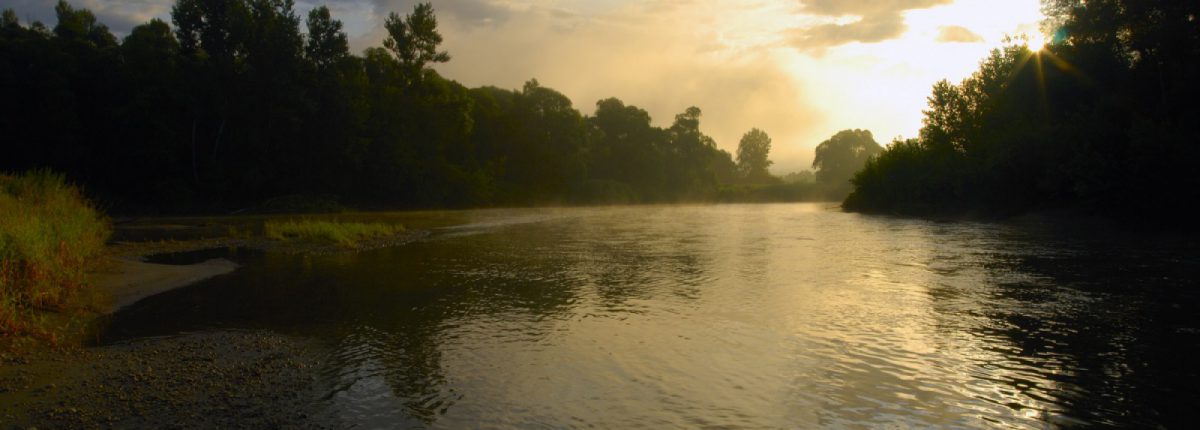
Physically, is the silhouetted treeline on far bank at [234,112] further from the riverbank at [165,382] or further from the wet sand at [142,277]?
the riverbank at [165,382]

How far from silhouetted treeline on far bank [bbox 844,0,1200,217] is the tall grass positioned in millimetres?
47501

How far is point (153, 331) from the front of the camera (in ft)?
46.9

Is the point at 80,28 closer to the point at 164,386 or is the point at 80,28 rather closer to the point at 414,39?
the point at 414,39

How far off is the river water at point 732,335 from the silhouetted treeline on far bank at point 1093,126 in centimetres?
1100

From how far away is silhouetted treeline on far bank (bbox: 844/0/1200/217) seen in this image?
123ft

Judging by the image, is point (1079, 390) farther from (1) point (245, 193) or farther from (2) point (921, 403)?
(1) point (245, 193)

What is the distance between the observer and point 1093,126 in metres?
42.5

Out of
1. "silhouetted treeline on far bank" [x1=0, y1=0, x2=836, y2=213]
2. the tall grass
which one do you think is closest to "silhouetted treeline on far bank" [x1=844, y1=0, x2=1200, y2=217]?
the tall grass

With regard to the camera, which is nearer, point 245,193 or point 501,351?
point 501,351

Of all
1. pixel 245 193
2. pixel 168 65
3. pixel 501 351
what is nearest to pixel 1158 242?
pixel 501 351

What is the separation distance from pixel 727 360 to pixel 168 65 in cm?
8885

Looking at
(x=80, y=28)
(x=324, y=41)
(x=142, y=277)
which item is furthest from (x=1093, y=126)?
(x=80, y=28)

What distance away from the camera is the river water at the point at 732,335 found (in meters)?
9.47

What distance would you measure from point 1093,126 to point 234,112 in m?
85.0
